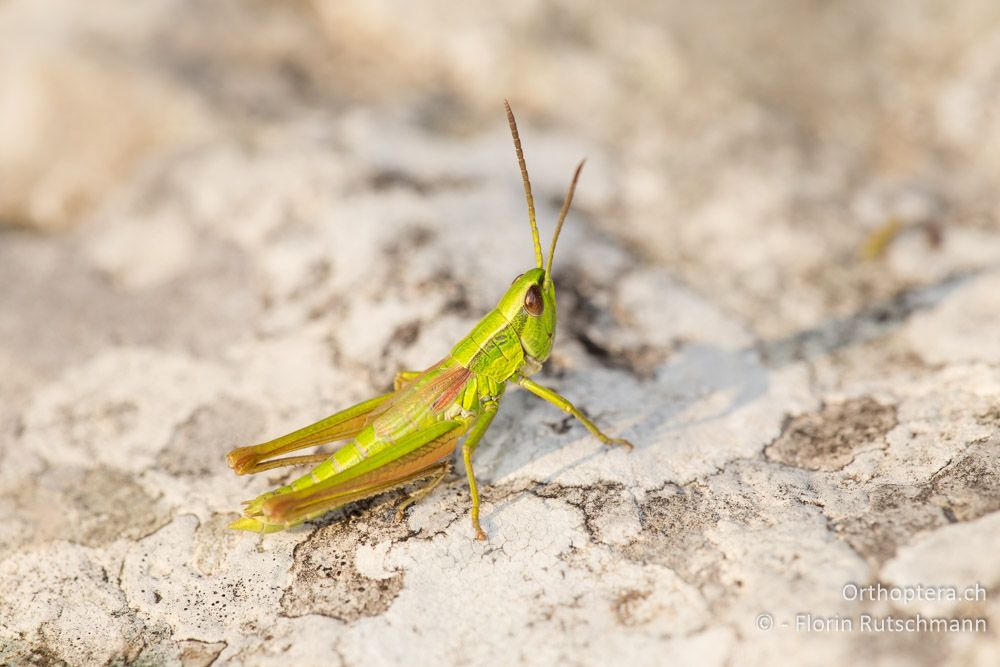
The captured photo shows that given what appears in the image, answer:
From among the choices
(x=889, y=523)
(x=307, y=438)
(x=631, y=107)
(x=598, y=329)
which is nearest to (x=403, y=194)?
(x=598, y=329)

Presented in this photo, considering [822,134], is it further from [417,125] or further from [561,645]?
[561,645]

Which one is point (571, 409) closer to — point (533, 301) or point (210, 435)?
point (533, 301)

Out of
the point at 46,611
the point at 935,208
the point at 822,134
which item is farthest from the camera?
the point at 822,134

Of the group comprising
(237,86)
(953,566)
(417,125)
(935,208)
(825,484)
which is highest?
(237,86)

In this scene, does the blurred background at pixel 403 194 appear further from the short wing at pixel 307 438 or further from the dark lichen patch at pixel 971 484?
the dark lichen patch at pixel 971 484

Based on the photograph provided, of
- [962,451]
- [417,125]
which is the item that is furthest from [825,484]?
[417,125]

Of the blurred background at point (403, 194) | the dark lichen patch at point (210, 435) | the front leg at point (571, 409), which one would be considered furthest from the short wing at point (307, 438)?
the front leg at point (571, 409)
